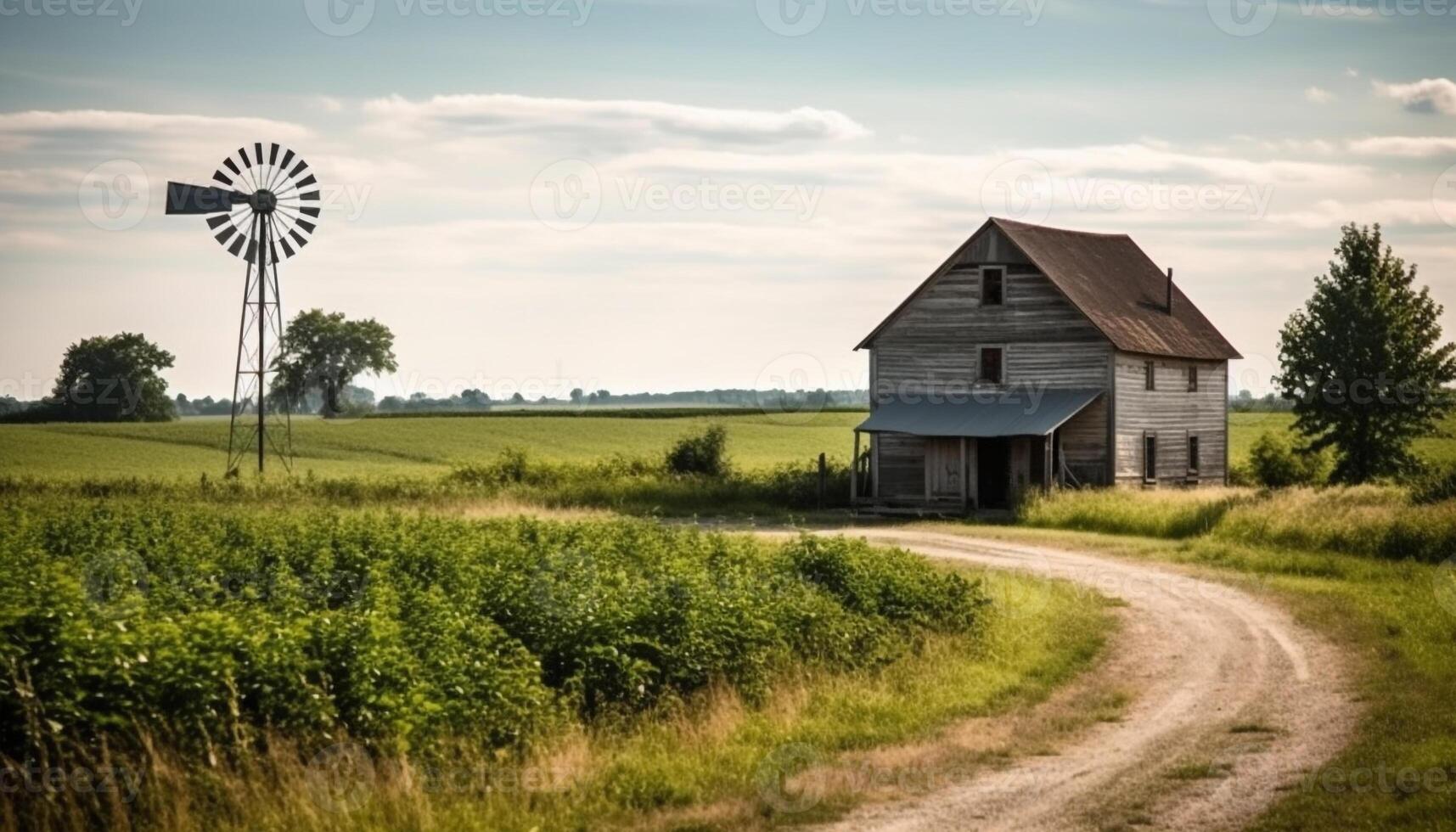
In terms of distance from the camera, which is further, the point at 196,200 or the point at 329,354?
the point at 329,354

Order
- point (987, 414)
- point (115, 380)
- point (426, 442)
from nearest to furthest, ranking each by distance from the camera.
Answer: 1. point (987, 414)
2. point (426, 442)
3. point (115, 380)

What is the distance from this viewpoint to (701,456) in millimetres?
48594

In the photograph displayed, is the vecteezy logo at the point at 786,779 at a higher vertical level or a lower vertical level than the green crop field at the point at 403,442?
lower

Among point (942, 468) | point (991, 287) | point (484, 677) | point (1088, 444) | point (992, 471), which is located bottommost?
point (484, 677)

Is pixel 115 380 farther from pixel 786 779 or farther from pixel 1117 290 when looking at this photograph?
pixel 786 779

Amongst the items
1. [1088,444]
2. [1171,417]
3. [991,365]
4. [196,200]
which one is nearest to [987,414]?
[991,365]

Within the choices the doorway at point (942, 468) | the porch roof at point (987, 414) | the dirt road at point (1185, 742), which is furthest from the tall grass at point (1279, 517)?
the dirt road at point (1185, 742)

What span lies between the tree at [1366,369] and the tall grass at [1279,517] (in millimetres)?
8168

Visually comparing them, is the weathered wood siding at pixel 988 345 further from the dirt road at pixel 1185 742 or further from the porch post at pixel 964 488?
the dirt road at pixel 1185 742

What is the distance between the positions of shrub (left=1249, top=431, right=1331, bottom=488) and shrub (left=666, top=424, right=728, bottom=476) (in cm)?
1779

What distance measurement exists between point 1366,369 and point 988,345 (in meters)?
12.4

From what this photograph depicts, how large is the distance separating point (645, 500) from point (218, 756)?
105ft

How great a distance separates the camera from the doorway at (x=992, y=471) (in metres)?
43.6

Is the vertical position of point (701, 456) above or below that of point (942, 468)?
above
